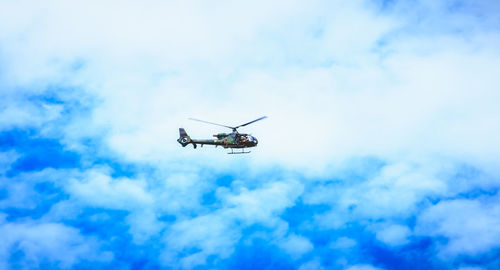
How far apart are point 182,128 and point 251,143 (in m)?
14.4

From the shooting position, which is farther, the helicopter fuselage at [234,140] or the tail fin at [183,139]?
the tail fin at [183,139]

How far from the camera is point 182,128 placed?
119 m

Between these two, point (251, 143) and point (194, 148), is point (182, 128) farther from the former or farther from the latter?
point (251, 143)

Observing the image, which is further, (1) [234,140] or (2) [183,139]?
(2) [183,139]

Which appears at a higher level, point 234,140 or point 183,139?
point 183,139

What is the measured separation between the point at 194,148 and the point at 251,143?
38.2 ft

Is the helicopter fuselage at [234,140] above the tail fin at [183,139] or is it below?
below

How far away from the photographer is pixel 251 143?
116m

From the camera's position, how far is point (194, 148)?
11850 centimetres

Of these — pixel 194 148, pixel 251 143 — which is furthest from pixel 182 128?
pixel 251 143

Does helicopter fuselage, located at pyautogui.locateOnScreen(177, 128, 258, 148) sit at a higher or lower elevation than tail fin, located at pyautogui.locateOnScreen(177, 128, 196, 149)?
lower

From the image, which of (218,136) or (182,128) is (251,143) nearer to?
(218,136)

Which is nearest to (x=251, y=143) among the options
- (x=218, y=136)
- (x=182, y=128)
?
(x=218, y=136)

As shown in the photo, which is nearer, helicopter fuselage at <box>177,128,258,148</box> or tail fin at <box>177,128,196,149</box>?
helicopter fuselage at <box>177,128,258,148</box>
